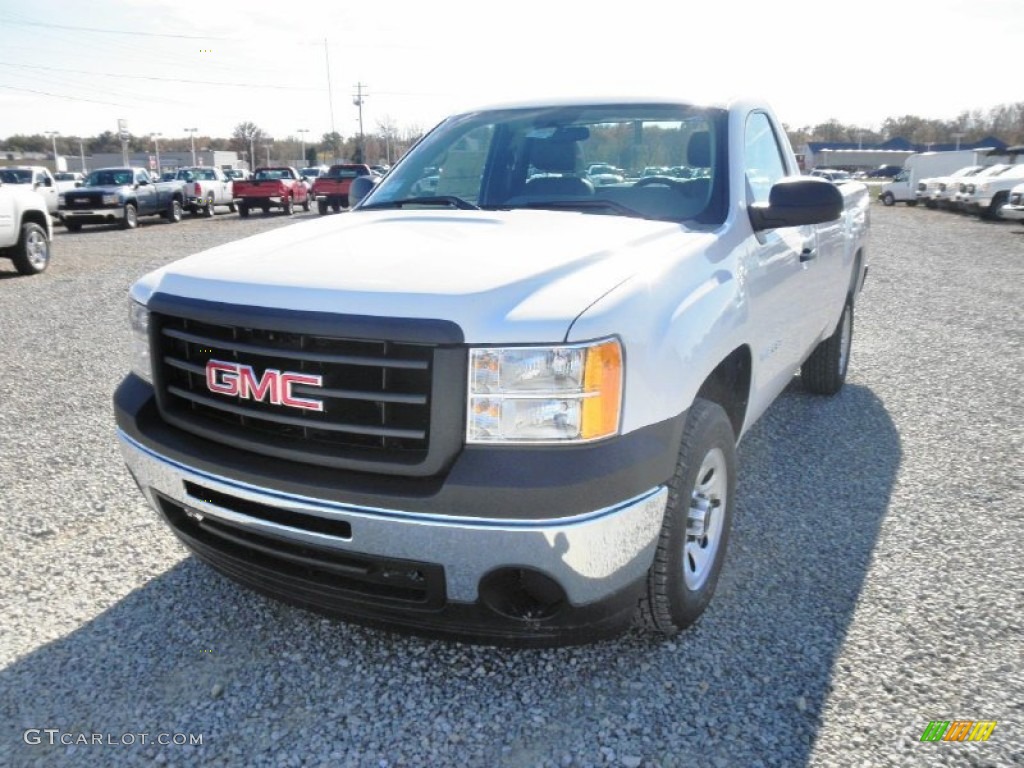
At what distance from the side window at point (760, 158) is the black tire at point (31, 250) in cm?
1141

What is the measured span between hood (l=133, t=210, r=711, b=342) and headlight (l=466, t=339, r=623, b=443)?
0.19 ft

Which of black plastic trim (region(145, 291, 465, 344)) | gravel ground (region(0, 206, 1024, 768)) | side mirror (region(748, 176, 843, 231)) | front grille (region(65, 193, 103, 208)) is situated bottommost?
front grille (region(65, 193, 103, 208))

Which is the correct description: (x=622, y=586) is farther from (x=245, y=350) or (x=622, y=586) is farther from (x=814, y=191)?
(x=814, y=191)

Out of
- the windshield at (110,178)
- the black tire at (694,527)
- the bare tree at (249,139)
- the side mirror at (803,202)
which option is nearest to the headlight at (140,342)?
the black tire at (694,527)

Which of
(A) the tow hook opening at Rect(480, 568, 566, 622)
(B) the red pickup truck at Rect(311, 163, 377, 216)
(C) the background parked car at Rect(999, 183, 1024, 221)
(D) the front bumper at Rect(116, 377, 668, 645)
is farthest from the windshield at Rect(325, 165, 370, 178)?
(A) the tow hook opening at Rect(480, 568, 566, 622)

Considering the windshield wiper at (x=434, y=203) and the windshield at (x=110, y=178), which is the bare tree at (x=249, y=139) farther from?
the windshield wiper at (x=434, y=203)

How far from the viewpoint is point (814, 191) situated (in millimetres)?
2947

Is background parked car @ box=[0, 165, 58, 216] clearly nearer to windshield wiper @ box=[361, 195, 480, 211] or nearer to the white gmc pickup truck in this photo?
windshield wiper @ box=[361, 195, 480, 211]

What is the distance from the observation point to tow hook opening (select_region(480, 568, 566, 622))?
211 centimetres

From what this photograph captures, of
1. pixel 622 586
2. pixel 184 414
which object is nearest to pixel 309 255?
pixel 184 414

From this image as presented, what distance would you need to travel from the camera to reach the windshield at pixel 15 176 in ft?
71.6

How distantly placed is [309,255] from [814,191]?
1.81 m

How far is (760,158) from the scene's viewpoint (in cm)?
371

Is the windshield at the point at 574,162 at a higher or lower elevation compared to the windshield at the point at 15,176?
higher
